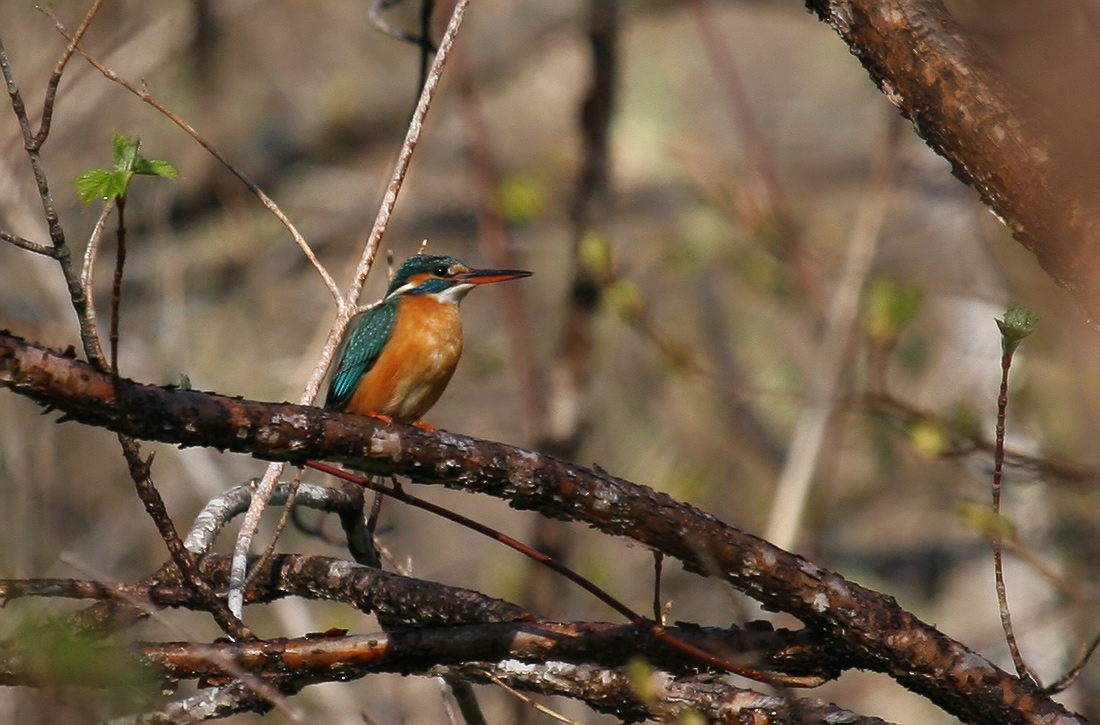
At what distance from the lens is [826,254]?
7512 millimetres

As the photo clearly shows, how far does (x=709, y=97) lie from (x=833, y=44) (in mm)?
2059

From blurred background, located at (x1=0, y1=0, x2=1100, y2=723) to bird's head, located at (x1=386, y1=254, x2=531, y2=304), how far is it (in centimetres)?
59

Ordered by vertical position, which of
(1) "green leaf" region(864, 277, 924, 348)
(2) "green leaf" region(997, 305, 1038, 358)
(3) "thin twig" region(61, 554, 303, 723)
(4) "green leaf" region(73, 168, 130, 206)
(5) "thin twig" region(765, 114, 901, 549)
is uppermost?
(5) "thin twig" region(765, 114, 901, 549)

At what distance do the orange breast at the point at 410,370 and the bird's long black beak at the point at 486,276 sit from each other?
0.25 meters

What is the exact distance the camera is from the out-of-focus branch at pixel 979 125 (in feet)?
7.68

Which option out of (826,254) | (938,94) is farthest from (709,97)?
(938,94)

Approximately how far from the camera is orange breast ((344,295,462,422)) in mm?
4207

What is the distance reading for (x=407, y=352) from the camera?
13.8ft

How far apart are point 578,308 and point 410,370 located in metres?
2.57

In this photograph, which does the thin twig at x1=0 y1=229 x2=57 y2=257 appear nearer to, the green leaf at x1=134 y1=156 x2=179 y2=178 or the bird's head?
the green leaf at x1=134 y1=156 x2=179 y2=178

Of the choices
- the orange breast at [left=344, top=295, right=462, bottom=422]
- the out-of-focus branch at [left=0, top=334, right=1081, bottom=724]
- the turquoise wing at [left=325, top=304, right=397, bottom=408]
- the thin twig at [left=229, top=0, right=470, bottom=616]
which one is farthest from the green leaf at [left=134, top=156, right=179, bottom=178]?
the turquoise wing at [left=325, top=304, right=397, bottom=408]

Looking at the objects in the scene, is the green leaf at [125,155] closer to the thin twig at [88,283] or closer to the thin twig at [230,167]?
the thin twig at [88,283]

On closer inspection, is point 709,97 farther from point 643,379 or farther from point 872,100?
point 643,379

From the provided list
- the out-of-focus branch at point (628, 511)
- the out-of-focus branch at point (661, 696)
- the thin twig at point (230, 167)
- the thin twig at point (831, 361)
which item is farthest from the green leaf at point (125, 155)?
the thin twig at point (831, 361)
